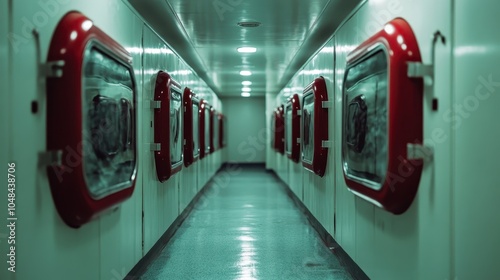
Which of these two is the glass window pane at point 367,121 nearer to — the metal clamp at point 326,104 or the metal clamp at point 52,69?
the metal clamp at point 326,104

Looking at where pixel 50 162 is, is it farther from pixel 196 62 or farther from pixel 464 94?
pixel 196 62

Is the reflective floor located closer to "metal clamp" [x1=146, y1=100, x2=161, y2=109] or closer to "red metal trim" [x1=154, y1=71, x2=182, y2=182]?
"red metal trim" [x1=154, y1=71, x2=182, y2=182]

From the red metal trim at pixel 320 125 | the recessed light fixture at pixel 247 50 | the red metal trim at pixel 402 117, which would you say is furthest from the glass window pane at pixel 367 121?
the recessed light fixture at pixel 247 50

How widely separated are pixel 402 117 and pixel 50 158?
1.83 meters

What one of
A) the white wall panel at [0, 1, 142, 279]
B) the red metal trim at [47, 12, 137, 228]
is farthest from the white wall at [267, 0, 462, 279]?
the white wall panel at [0, 1, 142, 279]

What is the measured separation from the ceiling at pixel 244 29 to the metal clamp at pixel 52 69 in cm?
277

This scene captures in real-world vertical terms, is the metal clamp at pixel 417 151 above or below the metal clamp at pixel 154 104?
below

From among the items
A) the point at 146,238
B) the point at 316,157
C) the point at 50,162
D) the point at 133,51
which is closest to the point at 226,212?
the point at 316,157

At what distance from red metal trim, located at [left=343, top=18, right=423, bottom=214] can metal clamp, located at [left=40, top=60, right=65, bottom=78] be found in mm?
1724

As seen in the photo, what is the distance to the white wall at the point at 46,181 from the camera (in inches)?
83.2

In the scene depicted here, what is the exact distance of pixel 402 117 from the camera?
8.63 feet

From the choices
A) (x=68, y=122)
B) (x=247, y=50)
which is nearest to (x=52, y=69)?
(x=68, y=122)

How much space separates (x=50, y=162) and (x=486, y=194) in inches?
80.9

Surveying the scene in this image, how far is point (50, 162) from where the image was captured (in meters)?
2.34
